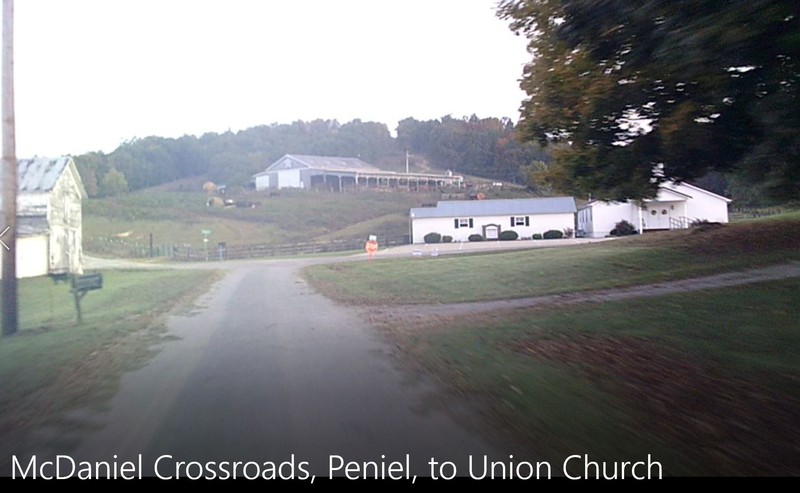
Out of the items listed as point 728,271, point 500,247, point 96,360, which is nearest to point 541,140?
point 728,271

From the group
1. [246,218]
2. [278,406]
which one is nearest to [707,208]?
[246,218]

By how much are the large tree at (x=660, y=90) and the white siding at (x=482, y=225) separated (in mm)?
18553

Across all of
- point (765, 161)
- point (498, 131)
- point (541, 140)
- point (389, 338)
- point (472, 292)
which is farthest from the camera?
point (498, 131)

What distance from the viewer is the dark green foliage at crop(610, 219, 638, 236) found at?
32031 mm

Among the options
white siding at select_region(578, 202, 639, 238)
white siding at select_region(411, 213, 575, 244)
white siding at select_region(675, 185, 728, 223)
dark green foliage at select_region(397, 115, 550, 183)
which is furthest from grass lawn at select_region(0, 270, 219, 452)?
white siding at select_region(675, 185, 728, 223)

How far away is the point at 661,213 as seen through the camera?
3288cm

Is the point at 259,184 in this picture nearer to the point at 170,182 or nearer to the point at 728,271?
the point at 170,182

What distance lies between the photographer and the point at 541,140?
14078 millimetres

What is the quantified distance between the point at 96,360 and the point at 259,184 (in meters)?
20.7

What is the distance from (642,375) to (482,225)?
28693mm

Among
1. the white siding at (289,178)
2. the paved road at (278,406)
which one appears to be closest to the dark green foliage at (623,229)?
the white siding at (289,178)

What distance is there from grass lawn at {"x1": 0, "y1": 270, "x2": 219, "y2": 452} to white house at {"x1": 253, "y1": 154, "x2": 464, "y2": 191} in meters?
12.5

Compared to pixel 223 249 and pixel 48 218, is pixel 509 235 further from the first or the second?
pixel 48 218

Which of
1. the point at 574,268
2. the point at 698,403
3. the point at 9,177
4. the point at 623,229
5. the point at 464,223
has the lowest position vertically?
the point at 698,403
